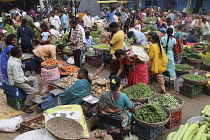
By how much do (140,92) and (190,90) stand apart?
2063mm

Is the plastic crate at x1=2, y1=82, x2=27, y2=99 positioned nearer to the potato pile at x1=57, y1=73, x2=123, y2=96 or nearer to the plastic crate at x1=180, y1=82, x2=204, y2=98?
the potato pile at x1=57, y1=73, x2=123, y2=96

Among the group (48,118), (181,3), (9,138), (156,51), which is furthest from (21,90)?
(181,3)

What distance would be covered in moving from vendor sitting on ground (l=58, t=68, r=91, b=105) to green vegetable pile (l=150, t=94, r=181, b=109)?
5.28 feet

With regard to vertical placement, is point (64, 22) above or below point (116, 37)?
above

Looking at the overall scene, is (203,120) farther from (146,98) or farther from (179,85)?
(179,85)

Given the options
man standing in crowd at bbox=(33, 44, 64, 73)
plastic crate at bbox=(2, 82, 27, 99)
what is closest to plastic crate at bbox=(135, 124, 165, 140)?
plastic crate at bbox=(2, 82, 27, 99)

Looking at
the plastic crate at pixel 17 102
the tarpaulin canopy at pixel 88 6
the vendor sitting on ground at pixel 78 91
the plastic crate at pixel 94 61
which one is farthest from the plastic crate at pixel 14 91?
the tarpaulin canopy at pixel 88 6

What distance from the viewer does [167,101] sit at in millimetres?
5176

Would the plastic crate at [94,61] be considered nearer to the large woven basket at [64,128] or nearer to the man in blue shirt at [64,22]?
the man in blue shirt at [64,22]

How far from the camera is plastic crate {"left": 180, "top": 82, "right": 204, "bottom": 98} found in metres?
6.60

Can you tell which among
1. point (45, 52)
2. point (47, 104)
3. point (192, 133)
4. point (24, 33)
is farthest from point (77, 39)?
point (192, 133)

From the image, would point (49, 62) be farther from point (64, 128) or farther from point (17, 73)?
point (64, 128)

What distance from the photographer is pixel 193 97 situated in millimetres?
6715

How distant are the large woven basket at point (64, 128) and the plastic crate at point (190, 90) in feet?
13.7
